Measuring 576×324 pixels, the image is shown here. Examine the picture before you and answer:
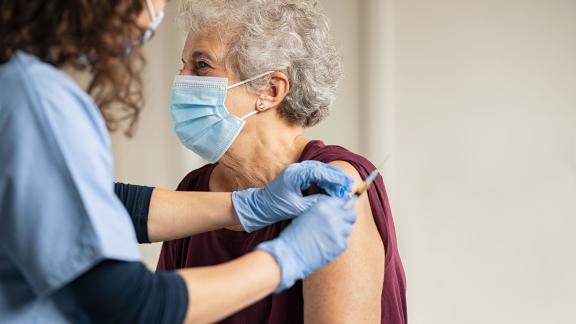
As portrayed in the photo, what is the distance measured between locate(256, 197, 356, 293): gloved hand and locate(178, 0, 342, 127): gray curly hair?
1.85 feet

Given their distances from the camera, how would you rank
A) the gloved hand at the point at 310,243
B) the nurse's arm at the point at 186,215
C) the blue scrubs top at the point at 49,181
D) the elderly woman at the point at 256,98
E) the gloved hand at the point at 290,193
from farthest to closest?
the elderly woman at the point at 256,98
the nurse's arm at the point at 186,215
the gloved hand at the point at 290,193
the gloved hand at the point at 310,243
the blue scrubs top at the point at 49,181

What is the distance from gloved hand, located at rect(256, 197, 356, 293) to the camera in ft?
3.50

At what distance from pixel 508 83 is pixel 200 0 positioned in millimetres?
1357

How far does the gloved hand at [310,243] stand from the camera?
1.07m

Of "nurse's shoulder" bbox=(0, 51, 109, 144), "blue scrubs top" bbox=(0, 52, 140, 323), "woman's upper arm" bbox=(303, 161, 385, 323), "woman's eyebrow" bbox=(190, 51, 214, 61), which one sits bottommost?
"woman's upper arm" bbox=(303, 161, 385, 323)

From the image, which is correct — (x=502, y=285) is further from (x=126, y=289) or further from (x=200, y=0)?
(x=126, y=289)

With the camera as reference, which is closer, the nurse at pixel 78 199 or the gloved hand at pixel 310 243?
the nurse at pixel 78 199

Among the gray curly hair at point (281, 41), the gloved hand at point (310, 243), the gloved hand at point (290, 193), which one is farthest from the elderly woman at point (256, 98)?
the gloved hand at point (310, 243)

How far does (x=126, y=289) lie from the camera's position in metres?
0.91

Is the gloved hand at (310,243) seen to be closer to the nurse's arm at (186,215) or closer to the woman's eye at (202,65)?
the nurse's arm at (186,215)

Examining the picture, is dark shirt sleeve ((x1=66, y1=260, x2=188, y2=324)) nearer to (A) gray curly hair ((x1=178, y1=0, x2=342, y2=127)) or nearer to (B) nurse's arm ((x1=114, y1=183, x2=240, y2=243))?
(B) nurse's arm ((x1=114, y1=183, x2=240, y2=243))

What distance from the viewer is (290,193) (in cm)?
142

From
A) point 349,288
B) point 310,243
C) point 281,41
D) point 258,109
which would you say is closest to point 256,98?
point 258,109

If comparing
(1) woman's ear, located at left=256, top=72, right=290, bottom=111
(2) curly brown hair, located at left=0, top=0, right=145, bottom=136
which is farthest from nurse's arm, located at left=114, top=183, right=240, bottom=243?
(2) curly brown hair, located at left=0, top=0, right=145, bottom=136
